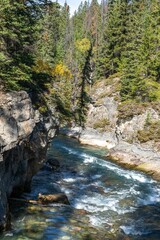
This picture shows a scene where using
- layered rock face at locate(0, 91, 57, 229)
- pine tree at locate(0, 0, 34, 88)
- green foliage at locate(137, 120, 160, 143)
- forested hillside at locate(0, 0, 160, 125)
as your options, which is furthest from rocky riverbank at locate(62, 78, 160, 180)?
pine tree at locate(0, 0, 34, 88)

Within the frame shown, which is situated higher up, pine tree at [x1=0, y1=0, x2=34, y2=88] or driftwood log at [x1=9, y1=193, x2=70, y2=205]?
pine tree at [x1=0, y1=0, x2=34, y2=88]

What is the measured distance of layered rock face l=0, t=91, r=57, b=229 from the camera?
12852 mm

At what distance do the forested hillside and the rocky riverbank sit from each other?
7.70 feet

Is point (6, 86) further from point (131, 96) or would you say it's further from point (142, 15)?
point (142, 15)

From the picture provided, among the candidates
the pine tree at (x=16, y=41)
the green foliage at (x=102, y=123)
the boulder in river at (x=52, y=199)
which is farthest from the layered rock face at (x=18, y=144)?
the green foliage at (x=102, y=123)

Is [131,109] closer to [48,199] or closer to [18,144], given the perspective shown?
[48,199]

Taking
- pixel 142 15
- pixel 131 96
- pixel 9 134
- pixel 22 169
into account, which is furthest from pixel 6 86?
pixel 142 15

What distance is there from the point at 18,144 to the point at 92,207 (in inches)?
269

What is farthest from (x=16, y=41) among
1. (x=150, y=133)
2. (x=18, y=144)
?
(x=150, y=133)

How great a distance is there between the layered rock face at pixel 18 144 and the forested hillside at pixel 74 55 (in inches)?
60.7

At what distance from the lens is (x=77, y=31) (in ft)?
377

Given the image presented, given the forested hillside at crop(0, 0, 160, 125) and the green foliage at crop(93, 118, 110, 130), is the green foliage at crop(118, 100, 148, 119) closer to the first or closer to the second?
the forested hillside at crop(0, 0, 160, 125)

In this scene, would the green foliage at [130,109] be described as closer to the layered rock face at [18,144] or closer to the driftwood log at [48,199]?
the layered rock face at [18,144]

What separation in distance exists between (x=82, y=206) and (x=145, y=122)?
24035 millimetres
